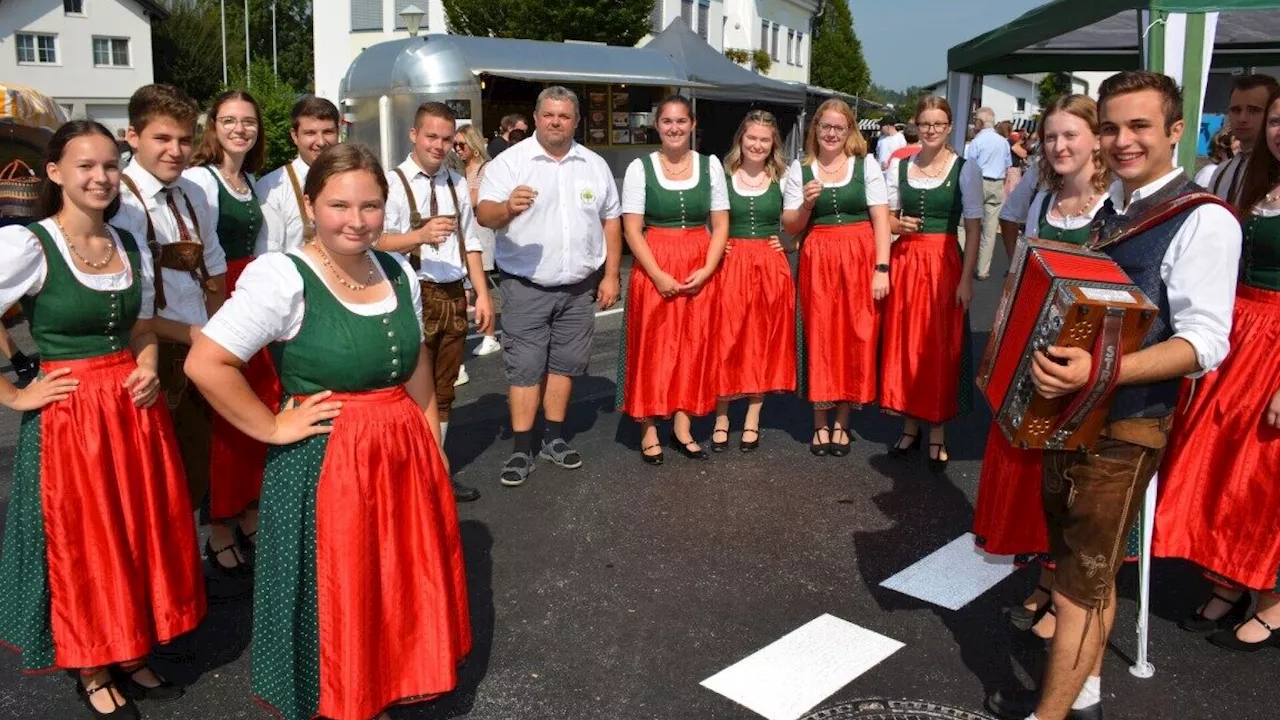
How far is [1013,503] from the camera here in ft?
12.2

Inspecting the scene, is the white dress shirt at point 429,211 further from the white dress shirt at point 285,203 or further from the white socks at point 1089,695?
the white socks at point 1089,695

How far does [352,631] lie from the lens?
109 inches

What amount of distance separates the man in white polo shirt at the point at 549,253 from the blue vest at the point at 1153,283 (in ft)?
9.90

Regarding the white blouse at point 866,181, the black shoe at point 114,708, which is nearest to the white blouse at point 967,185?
the white blouse at point 866,181

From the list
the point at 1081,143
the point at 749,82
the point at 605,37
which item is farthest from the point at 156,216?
the point at 605,37

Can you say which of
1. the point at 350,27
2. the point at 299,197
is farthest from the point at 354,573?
the point at 350,27

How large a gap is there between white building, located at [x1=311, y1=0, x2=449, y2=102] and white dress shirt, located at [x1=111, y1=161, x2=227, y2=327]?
3271cm

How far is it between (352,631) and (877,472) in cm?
361

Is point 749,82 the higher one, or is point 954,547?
point 749,82

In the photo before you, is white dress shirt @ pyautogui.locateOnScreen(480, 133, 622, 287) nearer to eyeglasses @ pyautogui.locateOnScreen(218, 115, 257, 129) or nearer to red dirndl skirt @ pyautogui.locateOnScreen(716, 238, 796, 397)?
red dirndl skirt @ pyautogui.locateOnScreen(716, 238, 796, 397)

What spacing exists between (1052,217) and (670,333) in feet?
7.29

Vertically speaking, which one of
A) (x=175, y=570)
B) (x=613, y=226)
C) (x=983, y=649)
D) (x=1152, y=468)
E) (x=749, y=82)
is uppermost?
(x=749, y=82)

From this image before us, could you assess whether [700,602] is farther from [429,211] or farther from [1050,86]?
[1050,86]

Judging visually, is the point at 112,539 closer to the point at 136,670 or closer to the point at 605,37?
the point at 136,670
